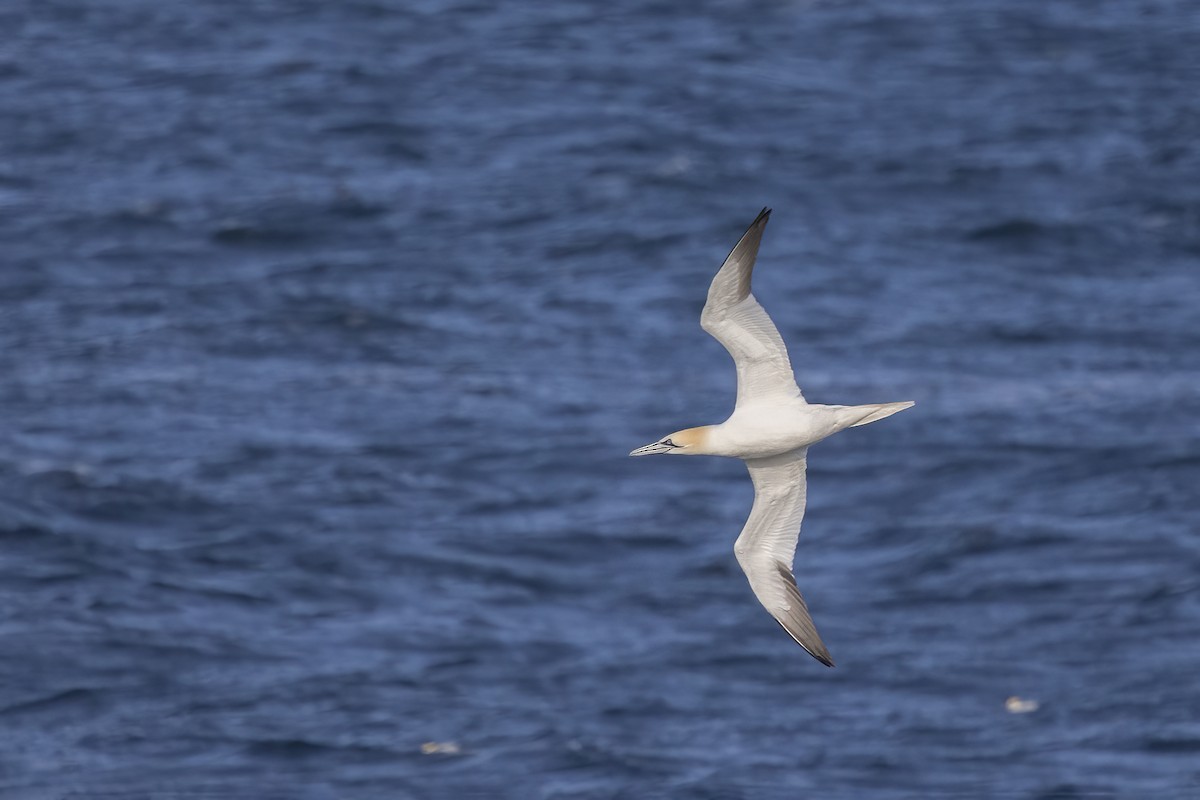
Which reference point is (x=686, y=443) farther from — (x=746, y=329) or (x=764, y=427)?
(x=746, y=329)

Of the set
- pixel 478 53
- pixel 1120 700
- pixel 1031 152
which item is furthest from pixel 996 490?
pixel 478 53

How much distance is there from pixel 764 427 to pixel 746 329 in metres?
0.79

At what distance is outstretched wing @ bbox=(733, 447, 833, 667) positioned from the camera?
17969 millimetres

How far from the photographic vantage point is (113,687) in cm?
3491

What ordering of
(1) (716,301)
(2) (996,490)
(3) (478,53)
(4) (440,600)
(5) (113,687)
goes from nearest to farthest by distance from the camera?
(1) (716,301), (5) (113,687), (4) (440,600), (2) (996,490), (3) (478,53)

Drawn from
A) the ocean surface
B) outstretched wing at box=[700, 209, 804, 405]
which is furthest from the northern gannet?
the ocean surface

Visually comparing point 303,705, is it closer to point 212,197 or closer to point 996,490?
point 996,490

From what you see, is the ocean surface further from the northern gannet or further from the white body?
the white body

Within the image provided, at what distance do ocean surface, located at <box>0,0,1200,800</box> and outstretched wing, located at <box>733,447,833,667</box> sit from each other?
13884 millimetres

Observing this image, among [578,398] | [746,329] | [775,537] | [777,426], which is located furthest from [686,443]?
[578,398]

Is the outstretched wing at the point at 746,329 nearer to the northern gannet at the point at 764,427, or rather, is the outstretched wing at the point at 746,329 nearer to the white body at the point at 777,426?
the northern gannet at the point at 764,427

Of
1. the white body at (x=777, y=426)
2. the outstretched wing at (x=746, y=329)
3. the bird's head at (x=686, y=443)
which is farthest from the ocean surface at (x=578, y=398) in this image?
the outstretched wing at (x=746, y=329)

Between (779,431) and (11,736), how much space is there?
20.5 metres

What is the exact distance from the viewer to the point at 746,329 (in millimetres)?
16672
